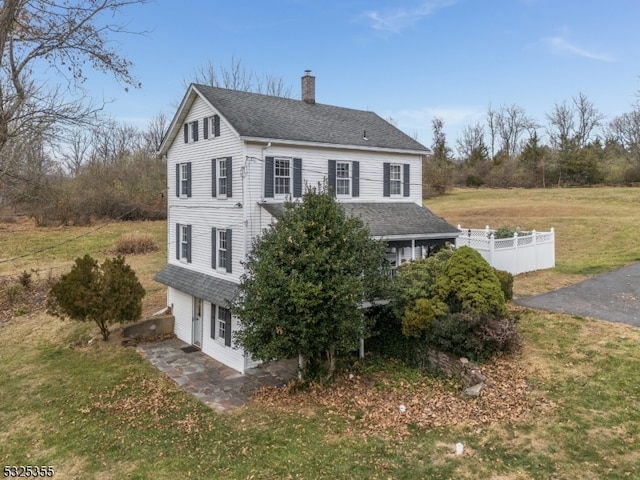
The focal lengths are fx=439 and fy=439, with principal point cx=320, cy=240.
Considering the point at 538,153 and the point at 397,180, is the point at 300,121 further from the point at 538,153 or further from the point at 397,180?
the point at 538,153

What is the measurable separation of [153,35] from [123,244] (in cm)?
2712

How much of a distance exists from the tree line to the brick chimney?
101 ft

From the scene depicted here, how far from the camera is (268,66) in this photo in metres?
45.0

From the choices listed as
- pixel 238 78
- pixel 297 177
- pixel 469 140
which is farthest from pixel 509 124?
pixel 297 177

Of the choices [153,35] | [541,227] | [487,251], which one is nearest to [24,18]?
[153,35]

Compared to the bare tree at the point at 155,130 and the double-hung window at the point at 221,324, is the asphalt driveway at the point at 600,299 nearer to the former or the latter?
the double-hung window at the point at 221,324

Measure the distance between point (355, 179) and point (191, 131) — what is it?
6.88m

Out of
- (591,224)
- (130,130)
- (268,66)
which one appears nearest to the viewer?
(591,224)

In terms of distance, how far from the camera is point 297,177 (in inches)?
627

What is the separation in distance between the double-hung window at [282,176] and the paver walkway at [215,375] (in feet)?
19.6

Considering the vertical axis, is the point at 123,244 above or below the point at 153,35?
below

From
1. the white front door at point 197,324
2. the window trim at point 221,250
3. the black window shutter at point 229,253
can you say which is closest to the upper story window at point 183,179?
the window trim at point 221,250

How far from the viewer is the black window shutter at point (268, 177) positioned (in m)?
15.0

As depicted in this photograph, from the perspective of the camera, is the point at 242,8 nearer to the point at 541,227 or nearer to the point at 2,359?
the point at 2,359
